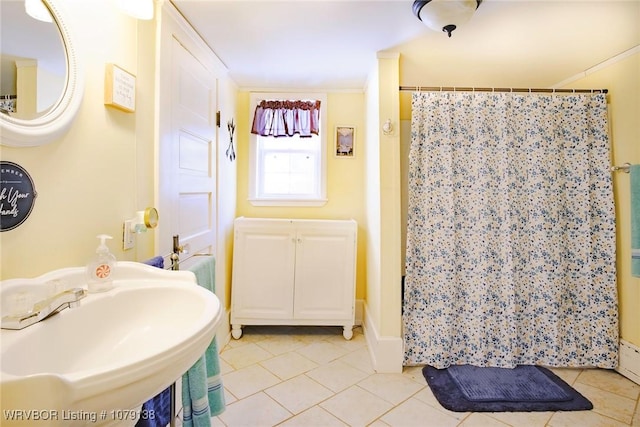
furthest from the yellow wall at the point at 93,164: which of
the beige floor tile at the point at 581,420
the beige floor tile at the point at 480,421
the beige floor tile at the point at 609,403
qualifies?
the beige floor tile at the point at 609,403

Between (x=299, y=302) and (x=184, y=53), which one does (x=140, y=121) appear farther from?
(x=299, y=302)

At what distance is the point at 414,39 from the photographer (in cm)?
188

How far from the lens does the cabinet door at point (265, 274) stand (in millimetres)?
2561

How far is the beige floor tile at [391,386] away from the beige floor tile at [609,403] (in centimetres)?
98

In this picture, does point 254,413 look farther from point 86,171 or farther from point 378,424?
point 86,171

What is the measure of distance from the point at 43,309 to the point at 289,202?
2169 mm

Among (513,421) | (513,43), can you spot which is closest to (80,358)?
(513,421)

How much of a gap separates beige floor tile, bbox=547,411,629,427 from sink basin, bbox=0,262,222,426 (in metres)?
1.93

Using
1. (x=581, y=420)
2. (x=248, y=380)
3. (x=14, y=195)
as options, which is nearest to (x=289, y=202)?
(x=248, y=380)

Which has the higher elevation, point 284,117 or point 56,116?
point 284,117

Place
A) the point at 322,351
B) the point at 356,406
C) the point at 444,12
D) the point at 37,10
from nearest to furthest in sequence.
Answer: the point at 37,10 < the point at 444,12 < the point at 356,406 < the point at 322,351

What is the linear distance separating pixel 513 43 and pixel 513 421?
217 cm

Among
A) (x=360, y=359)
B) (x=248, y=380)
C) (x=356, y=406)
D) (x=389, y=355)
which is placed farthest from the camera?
(x=360, y=359)

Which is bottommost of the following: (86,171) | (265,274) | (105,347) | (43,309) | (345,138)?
(265,274)
